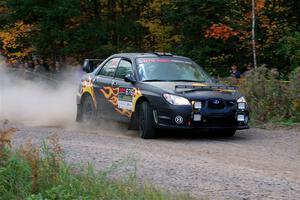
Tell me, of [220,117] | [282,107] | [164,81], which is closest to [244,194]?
[220,117]

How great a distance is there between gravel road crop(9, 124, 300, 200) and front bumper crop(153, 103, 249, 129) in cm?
31

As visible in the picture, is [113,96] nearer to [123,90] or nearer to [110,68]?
[123,90]

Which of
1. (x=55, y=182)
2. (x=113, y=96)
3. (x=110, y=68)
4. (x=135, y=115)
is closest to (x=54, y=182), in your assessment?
(x=55, y=182)

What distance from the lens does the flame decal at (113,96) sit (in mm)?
12773

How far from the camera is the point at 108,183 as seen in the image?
23.8 feet

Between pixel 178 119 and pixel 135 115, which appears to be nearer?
pixel 178 119

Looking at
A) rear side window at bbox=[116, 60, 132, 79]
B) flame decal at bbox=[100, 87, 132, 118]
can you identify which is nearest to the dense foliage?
rear side window at bbox=[116, 60, 132, 79]

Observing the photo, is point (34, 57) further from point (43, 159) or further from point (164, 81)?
point (43, 159)

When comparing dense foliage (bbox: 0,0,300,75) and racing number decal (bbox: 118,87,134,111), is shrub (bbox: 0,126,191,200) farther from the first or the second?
dense foliage (bbox: 0,0,300,75)

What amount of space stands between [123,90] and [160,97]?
1.32 m

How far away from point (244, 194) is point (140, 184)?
4.04ft

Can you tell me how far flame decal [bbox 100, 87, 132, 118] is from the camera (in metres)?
12.8

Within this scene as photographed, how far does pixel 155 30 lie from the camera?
32.4m

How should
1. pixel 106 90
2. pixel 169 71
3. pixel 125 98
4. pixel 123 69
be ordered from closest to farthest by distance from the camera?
pixel 125 98 → pixel 169 71 → pixel 123 69 → pixel 106 90
